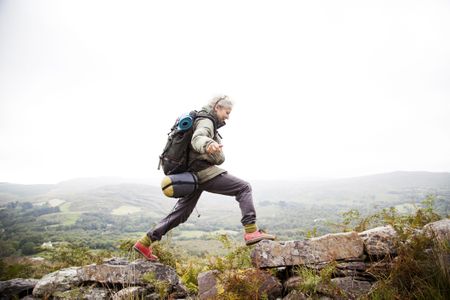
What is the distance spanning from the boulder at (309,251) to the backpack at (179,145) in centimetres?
190

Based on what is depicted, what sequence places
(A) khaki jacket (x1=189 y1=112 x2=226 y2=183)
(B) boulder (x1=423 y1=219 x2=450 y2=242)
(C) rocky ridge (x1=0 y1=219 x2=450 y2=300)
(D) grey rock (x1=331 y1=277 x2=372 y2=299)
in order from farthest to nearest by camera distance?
(A) khaki jacket (x1=189 y1=112 x2=226 y2=183), (B) boulder (x1=423 y1=219 x2=450 y2=242), (C) rocky ridge (x1=0 y1=219 x2=450 y2=300), (D) grey rock (x1=331 y1=277 x2=372 y2=299)

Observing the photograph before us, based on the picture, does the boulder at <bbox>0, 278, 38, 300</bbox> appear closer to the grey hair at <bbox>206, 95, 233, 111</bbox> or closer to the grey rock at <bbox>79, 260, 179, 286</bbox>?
the grey rock at <bbox>79, 260, 179, 286</bbox>

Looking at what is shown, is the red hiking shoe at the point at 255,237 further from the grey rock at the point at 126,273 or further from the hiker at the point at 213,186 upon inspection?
the grey rock at the point at 126,273

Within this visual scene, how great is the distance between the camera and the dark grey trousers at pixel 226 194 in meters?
4.48

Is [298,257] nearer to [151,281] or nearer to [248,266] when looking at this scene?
[248,266]

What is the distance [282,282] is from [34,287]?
4501mm

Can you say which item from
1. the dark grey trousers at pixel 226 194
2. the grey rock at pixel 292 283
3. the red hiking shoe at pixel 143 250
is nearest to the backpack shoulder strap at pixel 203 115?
the dark grey trousers at pixel 226 194

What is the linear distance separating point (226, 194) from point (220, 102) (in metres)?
1.62

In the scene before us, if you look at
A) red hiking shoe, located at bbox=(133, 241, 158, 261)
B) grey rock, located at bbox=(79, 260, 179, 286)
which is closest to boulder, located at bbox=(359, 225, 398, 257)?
grey rock, located at bbox=(79, 260, 179, 286)

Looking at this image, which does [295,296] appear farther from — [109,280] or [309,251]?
[109,280]

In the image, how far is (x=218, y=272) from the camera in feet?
13.4

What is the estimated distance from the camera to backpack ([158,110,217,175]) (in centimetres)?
426

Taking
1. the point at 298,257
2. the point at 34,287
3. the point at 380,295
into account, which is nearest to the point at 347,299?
the point at 380,295

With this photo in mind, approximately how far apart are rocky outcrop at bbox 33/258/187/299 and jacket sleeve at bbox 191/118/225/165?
215 cm
